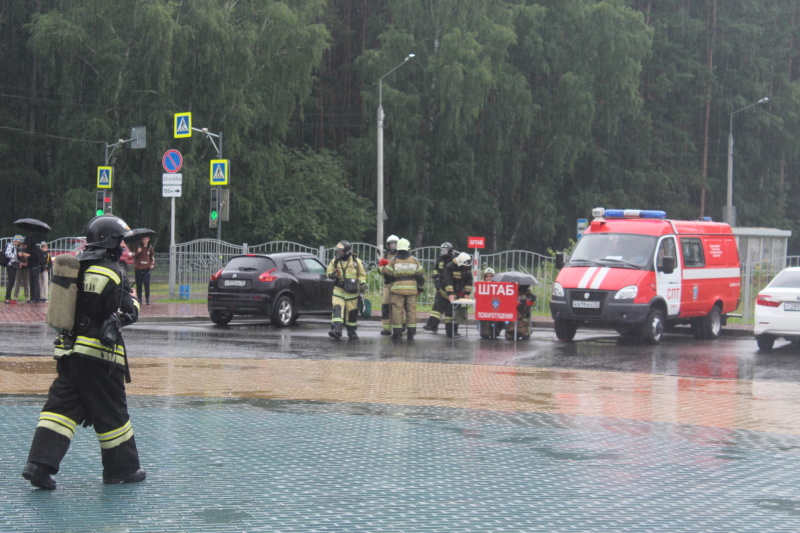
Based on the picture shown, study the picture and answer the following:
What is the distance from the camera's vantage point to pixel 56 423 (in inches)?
242

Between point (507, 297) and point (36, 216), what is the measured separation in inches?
1257

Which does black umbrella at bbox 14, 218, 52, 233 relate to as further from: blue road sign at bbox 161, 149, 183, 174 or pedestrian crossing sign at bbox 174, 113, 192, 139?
pedestrian crossing sign at bbox 174, 113, 192, 139

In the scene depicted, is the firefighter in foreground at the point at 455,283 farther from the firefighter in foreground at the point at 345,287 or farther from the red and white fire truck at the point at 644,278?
the firefighter in foreground at the point at 345,287

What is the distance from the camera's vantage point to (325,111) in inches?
2274

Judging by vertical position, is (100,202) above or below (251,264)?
above

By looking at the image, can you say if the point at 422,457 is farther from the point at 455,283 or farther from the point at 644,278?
the point at 455,283

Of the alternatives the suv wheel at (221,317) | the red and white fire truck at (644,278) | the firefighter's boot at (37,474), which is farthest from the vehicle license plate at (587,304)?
the firefighter's boot at (37,474)

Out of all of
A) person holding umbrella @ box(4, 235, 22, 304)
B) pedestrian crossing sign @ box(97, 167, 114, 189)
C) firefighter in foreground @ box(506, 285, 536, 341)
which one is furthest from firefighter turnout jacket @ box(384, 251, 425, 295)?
pedestrian crossing sign @ box(97, 167, 114, 189)

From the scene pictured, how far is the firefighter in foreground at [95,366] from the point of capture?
6.20 m

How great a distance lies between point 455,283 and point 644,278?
3386 mm

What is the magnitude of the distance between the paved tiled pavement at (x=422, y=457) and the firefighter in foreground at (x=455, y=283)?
6.54m

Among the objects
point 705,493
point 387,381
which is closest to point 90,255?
point 705,493

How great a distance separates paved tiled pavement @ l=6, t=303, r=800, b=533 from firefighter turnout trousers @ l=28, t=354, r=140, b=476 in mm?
219

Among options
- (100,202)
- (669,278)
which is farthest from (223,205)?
(669,278)
